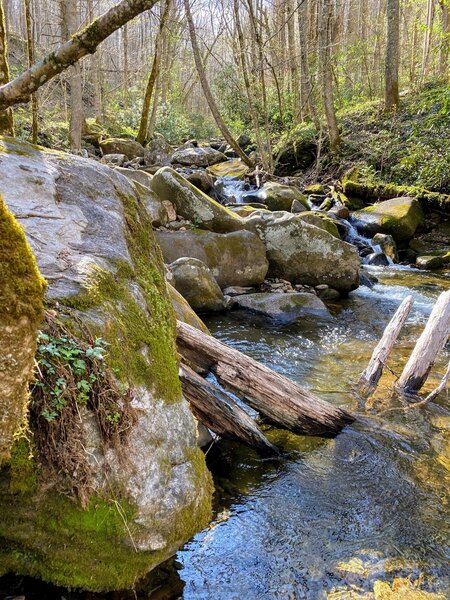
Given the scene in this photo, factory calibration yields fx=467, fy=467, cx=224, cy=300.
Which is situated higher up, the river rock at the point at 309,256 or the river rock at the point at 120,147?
the river rock at the point at 120,147

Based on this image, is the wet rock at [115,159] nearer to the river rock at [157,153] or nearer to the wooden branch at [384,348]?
the river rock at [157,153]

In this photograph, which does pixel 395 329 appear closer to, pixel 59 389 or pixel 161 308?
pixel 161 308

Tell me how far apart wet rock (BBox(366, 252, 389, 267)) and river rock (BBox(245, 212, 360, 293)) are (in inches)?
89.2

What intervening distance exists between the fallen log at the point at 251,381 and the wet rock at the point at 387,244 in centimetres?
842

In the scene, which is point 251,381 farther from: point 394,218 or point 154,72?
point 154,72

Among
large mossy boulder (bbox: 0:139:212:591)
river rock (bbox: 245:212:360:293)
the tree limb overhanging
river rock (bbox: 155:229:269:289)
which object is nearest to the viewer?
large mossy boulder (bbox: 0:139:212:591)

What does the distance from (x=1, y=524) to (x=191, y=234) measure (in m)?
6.99

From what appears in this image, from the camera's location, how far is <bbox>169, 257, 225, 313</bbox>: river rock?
24.9 feet

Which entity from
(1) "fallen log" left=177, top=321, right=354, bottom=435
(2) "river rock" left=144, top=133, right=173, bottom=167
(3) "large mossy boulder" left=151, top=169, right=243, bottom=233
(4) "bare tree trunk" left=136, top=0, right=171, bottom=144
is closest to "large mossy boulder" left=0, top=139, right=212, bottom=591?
(1) "fallen log" left=177, top=321, right=354, bottom=435

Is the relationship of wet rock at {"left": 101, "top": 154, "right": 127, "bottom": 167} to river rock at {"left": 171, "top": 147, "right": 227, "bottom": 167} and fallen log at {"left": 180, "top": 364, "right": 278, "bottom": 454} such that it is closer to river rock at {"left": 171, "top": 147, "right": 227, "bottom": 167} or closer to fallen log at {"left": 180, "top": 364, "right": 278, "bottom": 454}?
river rock at {"left": 171, "top": 147, "right": 227, "bottom": 167}

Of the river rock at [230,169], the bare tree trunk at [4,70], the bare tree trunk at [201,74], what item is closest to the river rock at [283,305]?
the bare tree trunk at [4,70]

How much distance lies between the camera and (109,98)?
2722 cm

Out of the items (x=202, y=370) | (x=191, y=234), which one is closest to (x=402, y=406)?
(x=202, y=370)

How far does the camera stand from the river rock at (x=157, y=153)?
1721 cm
